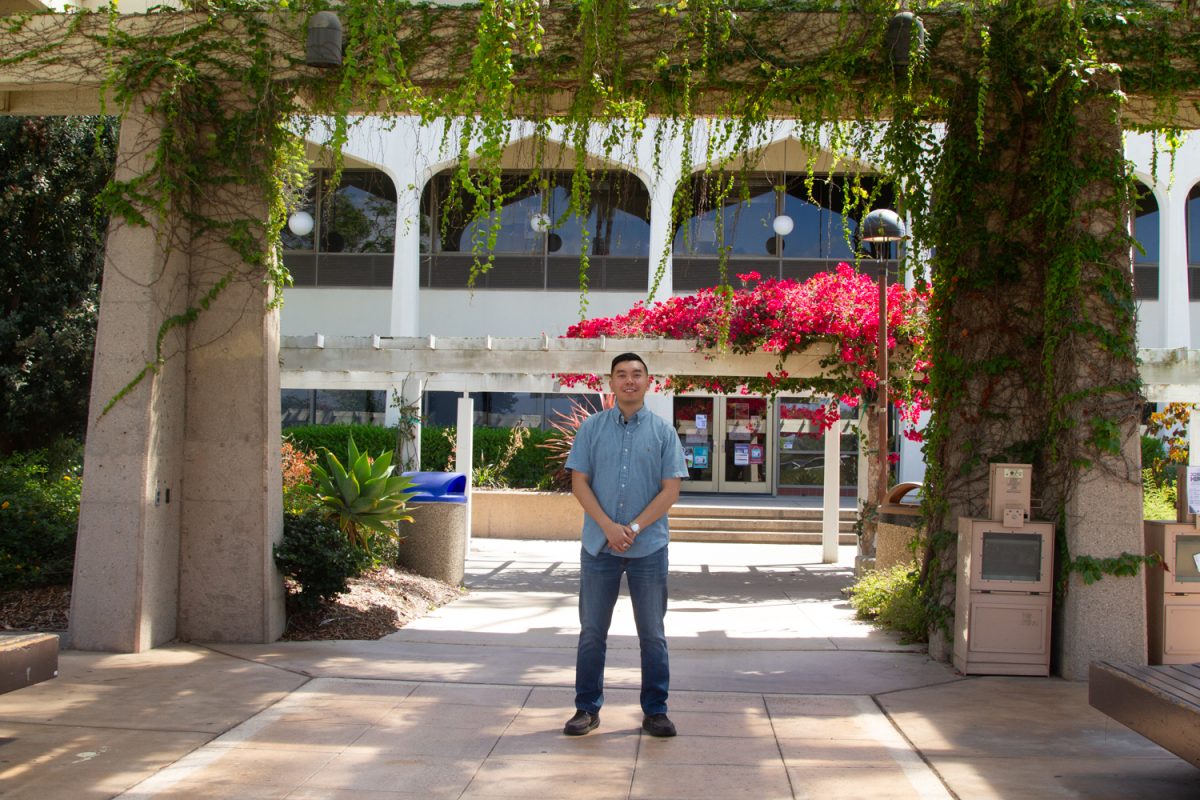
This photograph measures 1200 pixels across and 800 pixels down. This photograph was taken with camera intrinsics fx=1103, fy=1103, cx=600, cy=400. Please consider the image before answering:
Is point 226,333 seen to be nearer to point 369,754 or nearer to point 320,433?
point 369,754

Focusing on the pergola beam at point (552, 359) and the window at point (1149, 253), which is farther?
the window at point (1149, 253)

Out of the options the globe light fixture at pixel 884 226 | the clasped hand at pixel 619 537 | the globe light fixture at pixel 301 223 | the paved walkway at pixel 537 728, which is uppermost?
the globe light fixture at pixel 301 223

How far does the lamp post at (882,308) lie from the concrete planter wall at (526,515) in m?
6.36

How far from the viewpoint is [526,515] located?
18.2 m

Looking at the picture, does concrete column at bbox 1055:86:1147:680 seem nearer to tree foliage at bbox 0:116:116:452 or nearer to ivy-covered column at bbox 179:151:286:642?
ivy-covered column at bbox 179:151:286:642

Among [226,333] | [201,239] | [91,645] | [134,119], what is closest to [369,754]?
[91,645]

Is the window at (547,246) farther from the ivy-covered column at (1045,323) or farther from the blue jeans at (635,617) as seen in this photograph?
the blue jeans at (635,617)

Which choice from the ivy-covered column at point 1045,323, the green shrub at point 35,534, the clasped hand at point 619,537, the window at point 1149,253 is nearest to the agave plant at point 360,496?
the green shrub at point 35,534

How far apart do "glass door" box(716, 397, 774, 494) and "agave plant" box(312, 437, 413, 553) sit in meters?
15.0

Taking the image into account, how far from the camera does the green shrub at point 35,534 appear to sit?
26.8 feet

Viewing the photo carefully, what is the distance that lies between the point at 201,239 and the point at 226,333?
69 centimetres

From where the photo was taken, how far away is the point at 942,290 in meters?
7.83

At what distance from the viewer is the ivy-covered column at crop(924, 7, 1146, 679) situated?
6867 mm

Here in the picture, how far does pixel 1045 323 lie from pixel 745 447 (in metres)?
16.9
